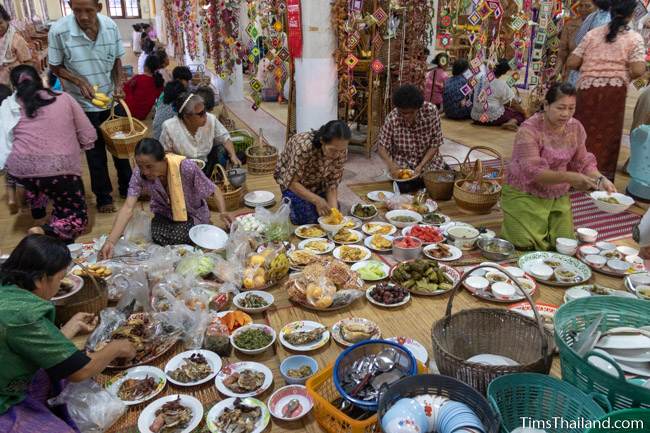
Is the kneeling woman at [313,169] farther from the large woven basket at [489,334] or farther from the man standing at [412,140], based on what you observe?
the large woven basket at [489,334]

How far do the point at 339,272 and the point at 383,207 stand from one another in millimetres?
1717

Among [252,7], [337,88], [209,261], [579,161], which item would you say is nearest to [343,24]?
[337,88]

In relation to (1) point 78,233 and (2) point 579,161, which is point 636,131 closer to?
(2) point 579,161

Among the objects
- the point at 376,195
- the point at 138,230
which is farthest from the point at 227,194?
the point at 376,195

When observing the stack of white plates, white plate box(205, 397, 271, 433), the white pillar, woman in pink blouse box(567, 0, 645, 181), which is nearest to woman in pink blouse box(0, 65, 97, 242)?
the stack of white plates

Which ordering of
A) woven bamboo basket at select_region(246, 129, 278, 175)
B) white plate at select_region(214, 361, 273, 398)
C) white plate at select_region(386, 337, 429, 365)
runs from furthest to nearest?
1. woven bamboo basket at select_region(246, 129, 278, 175)
2. white plate at select_region(386, 337, 429, 365)
3. white plate at select_region(214, 361, 273, 398)

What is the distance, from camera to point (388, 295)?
285 cm

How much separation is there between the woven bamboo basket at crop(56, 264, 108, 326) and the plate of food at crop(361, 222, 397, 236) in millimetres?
1994

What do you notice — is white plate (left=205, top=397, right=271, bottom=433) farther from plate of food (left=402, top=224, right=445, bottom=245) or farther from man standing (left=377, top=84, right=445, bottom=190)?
man standing (left=377, top=84, right=445, bottom=190)

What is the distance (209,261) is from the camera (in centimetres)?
311

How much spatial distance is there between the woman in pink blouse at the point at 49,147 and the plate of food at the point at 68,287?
39.9 inches

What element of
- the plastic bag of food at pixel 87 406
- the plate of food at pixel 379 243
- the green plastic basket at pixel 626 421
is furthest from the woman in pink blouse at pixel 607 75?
the plastic bag of food at pixel 87 406

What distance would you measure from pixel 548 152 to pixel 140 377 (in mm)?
2940

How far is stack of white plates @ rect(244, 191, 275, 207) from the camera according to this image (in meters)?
4.58
